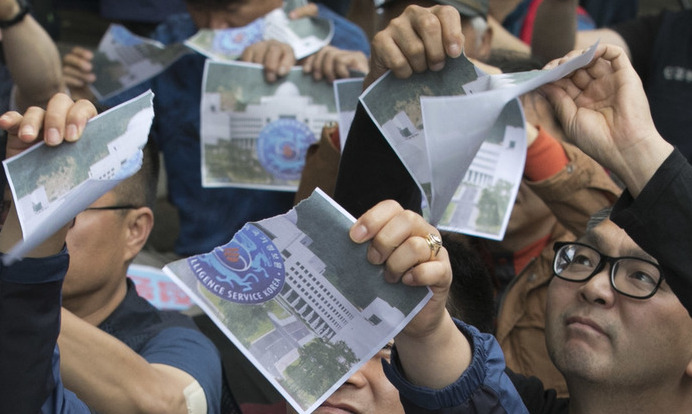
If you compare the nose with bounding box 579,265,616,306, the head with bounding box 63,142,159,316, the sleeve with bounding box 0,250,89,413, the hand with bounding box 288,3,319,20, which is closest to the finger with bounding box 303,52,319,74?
the hand with bounding box 288,3,319,20

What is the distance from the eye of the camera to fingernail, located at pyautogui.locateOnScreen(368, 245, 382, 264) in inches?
55.3

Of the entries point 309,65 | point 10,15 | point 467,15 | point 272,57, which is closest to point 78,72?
point 10,15

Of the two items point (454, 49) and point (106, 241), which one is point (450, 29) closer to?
point (454, 49)

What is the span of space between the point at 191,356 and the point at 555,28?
177 centimetres

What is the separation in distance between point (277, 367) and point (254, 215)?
176 cm

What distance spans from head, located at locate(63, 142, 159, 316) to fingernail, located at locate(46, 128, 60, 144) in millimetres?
697

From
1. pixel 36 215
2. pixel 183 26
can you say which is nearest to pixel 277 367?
pixel 36 215

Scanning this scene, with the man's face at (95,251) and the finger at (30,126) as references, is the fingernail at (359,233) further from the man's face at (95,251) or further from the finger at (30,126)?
the man's face at (95,251)

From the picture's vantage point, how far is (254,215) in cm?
330

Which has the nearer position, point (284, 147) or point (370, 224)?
point (370, 224)

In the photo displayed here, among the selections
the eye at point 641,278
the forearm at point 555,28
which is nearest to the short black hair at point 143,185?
the eye at point 641,278

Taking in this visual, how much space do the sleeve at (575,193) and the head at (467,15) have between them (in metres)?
0.44

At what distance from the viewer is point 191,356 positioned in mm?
2227

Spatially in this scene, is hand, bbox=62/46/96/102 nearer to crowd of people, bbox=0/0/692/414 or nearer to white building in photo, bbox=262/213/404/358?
crowd of people, bbox=0/0/692/414
